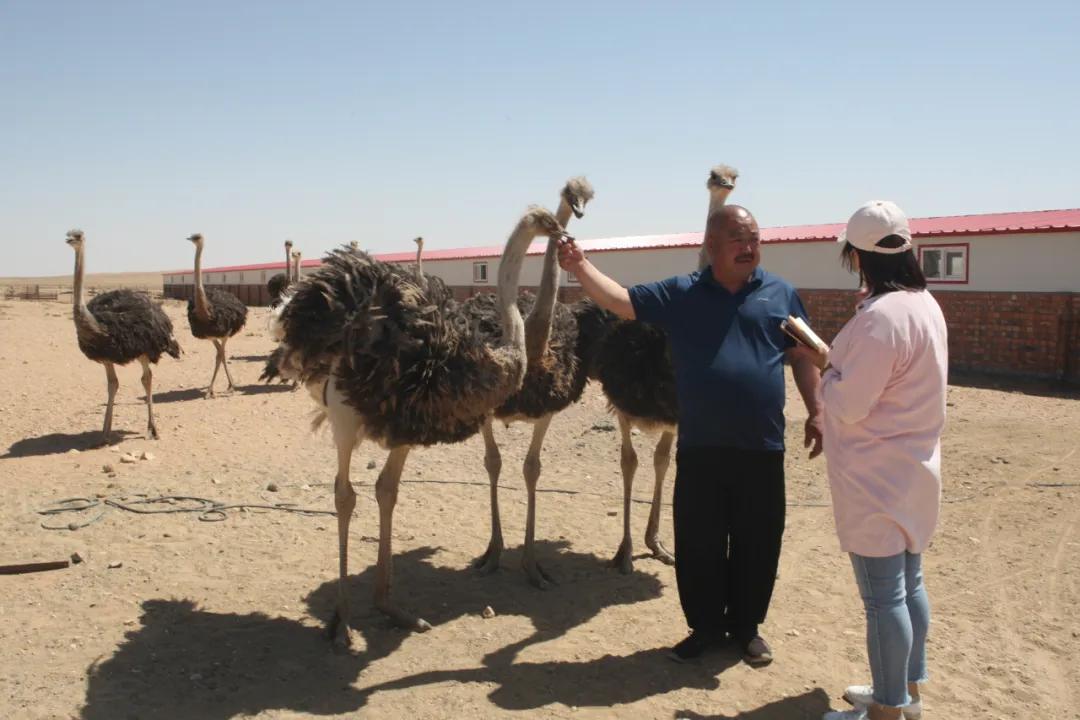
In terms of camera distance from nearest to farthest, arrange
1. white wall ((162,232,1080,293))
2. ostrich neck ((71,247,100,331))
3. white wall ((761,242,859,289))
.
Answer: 1. ostrich neck ((71,247,100,331))
2. white wall ((162,232,1080,293))
3. white wall ((761,242,859,289))

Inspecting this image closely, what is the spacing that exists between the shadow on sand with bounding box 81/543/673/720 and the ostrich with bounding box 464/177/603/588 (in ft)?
1.14

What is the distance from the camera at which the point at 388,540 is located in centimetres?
456

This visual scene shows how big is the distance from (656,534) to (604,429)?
3.62m

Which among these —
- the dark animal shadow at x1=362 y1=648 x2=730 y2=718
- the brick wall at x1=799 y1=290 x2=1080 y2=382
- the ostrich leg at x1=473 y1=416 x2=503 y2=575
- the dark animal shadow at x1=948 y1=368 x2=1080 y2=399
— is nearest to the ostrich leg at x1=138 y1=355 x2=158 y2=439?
the ostrich leg at x1=473 y1=416 x2=503 y2=575

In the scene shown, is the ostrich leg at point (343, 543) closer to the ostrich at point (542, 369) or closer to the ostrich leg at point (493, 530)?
the ostrich at point (542, 369)

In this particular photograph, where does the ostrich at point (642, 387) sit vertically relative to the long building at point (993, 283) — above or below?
below

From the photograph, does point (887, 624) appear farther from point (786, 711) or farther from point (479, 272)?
point (479, 272)

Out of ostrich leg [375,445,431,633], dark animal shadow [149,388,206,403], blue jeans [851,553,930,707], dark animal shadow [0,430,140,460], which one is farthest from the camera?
dark animal shadow [149,388,206,403]

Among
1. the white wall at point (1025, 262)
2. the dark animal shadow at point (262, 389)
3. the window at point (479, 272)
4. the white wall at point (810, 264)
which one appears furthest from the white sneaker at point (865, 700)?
the window at point (479, 272)

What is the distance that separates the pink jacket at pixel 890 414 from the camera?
9.55 feet

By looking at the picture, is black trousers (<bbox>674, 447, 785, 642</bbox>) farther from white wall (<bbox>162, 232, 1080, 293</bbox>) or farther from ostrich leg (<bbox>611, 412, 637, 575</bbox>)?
white wall (<bbox>162, 232, 1080, 293</bbox>)

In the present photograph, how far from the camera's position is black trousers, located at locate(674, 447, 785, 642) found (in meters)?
3.92

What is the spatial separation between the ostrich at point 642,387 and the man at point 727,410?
3.53ft

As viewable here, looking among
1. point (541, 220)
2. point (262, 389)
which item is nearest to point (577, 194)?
point (541, 220)
